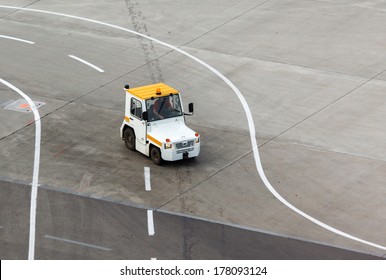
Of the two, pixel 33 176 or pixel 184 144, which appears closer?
pixel 33 176

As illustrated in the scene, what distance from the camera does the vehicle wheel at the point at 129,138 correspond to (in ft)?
128

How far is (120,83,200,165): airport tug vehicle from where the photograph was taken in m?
37.5

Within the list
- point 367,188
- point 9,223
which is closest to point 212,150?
point 367,188

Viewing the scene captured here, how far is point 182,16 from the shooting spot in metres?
54.5

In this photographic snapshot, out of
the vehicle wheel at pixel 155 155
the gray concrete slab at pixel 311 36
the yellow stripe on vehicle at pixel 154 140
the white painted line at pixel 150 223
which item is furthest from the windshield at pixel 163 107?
the gray concrete slab at pixel 311 36

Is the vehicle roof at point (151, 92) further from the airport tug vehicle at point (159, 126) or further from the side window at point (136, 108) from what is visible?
the side window at point (136, 108)

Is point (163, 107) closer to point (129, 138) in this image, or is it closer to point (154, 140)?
point (154, 140)

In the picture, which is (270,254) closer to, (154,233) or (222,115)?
(154,233)

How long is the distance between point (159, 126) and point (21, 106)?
8350mm

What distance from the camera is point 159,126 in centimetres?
3828

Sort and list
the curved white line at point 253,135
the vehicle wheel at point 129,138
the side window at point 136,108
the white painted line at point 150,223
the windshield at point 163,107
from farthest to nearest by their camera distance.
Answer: the vehicle wheel at point 129,138, the side window at point 136,108, the windshield at point 163,107, the curved white line at point 253,135, the white painted line at point 150,223

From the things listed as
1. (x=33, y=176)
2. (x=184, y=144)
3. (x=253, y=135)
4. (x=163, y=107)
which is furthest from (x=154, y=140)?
(x=253, y=135)

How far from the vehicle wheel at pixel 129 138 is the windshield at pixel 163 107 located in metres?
1.31

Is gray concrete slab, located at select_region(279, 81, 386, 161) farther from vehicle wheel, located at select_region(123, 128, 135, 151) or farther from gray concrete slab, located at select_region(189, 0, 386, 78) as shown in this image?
vehicle wheel, located at select_region(123, 128, 135, 151)
